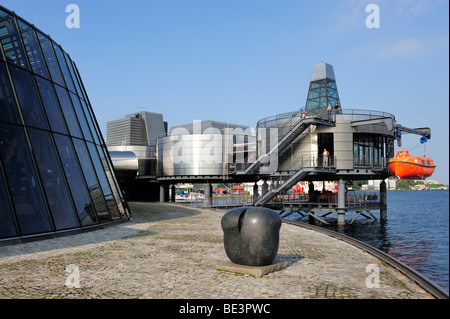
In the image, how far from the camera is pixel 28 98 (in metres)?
18.7

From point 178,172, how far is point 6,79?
125 ft

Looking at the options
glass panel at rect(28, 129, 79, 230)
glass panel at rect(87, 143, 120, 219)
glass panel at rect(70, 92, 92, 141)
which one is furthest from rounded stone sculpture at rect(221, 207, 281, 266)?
glass panel at rect(70, 92, 92, 141)

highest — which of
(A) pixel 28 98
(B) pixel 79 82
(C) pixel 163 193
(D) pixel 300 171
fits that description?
(B) pixel 79 82

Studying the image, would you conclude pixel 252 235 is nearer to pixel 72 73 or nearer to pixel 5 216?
pixel 5 216

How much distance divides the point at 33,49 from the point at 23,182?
30.7ft

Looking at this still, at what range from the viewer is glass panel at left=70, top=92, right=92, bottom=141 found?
925 inches

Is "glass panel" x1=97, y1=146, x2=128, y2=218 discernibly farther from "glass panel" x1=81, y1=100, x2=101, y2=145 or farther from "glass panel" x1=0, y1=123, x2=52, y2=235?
"glass panel" x1=0, y1=123, x2=52, y2=235

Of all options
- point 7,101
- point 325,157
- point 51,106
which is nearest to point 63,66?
point 51,106

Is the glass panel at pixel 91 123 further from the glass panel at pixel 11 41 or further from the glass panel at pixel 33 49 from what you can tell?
the glass panel at pixel 11 41

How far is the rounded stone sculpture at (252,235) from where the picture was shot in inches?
420
